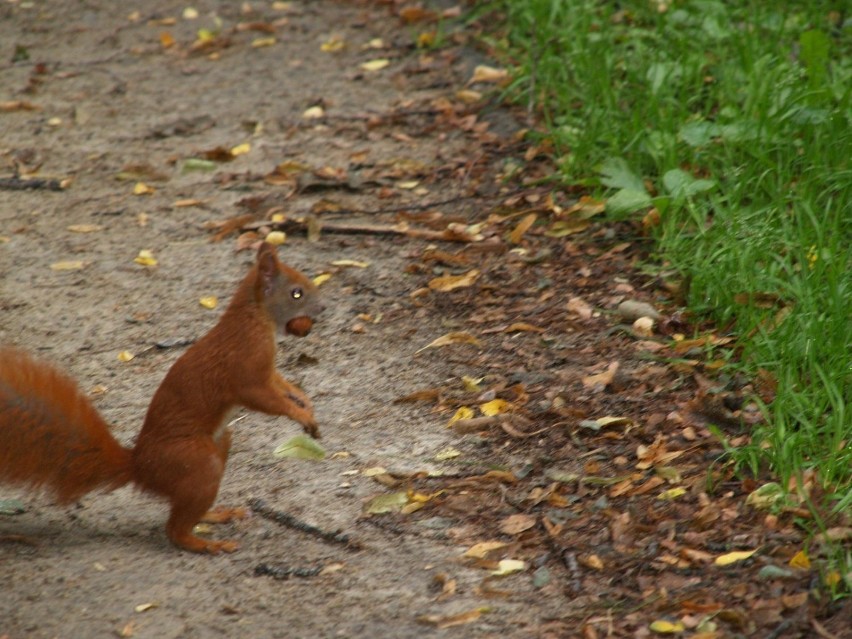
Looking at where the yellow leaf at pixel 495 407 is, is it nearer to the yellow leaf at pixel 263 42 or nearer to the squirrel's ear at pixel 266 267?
the squirrel's ear at pixel 266 267

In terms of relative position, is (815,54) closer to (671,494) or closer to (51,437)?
(671,494)

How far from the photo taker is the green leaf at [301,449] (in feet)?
11.4

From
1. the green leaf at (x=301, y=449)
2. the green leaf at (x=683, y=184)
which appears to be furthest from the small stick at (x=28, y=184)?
the green leaf at (x=683, y=184)

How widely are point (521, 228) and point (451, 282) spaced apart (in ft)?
1.46

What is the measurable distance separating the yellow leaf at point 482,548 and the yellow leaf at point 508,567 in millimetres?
53

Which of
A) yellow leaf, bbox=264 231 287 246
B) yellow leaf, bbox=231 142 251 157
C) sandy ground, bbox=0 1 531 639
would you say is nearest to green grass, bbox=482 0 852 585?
sandy ground, bbox=0 1 531 639

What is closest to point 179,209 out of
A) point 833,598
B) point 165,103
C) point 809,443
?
point 165,103

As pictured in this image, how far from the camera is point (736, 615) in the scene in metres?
2.66

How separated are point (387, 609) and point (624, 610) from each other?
1.83 ft

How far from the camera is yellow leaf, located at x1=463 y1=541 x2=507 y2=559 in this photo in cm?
298

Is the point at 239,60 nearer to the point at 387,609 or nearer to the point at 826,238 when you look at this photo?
the point at 826,238

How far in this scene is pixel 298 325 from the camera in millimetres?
3219

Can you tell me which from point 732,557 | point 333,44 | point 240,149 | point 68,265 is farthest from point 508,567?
point 333,44

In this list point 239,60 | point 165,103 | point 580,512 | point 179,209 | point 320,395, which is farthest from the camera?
point 239,60
